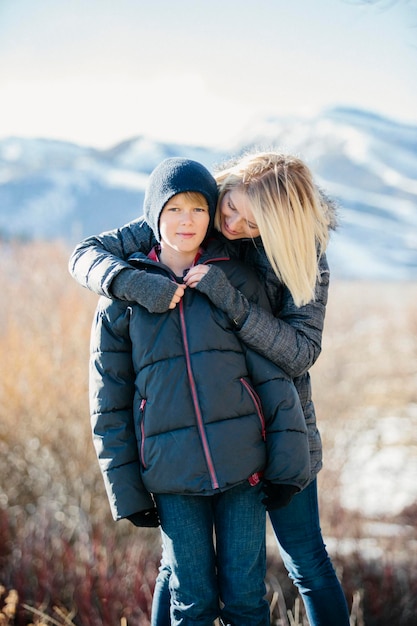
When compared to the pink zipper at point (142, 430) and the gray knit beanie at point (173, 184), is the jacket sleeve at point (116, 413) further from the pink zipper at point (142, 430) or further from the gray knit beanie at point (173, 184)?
the gray knit beanie at point (173, 184)

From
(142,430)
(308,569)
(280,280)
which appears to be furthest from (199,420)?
(308,569)

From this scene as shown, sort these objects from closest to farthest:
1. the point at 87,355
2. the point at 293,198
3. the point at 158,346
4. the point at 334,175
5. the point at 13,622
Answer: the point at 158,346 < the point at 293,198 < the point at 13,622 < the point at 87,355 < the point at 334,175

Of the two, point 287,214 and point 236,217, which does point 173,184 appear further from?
point 287,214

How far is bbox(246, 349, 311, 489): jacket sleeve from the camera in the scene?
1.94 metres

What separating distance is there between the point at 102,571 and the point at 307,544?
1.59 metres

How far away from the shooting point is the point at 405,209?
1278 inches

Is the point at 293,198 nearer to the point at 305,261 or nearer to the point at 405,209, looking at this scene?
the point at 305,261

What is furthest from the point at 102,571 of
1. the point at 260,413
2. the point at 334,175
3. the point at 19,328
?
the point at 334,175

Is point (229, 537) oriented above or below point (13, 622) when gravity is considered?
above

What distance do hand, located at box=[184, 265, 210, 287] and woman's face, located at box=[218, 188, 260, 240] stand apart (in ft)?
0.64

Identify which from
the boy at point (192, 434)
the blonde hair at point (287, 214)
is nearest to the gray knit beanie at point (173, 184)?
the boy at point (192, 434)

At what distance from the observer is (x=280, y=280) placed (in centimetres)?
217

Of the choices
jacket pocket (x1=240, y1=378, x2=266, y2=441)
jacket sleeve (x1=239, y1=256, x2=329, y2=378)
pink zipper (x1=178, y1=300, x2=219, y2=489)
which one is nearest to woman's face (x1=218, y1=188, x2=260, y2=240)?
jacket sleeve (x1=239, y1=256, x2=329, y2=378)

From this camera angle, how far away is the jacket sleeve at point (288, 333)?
2.00m
